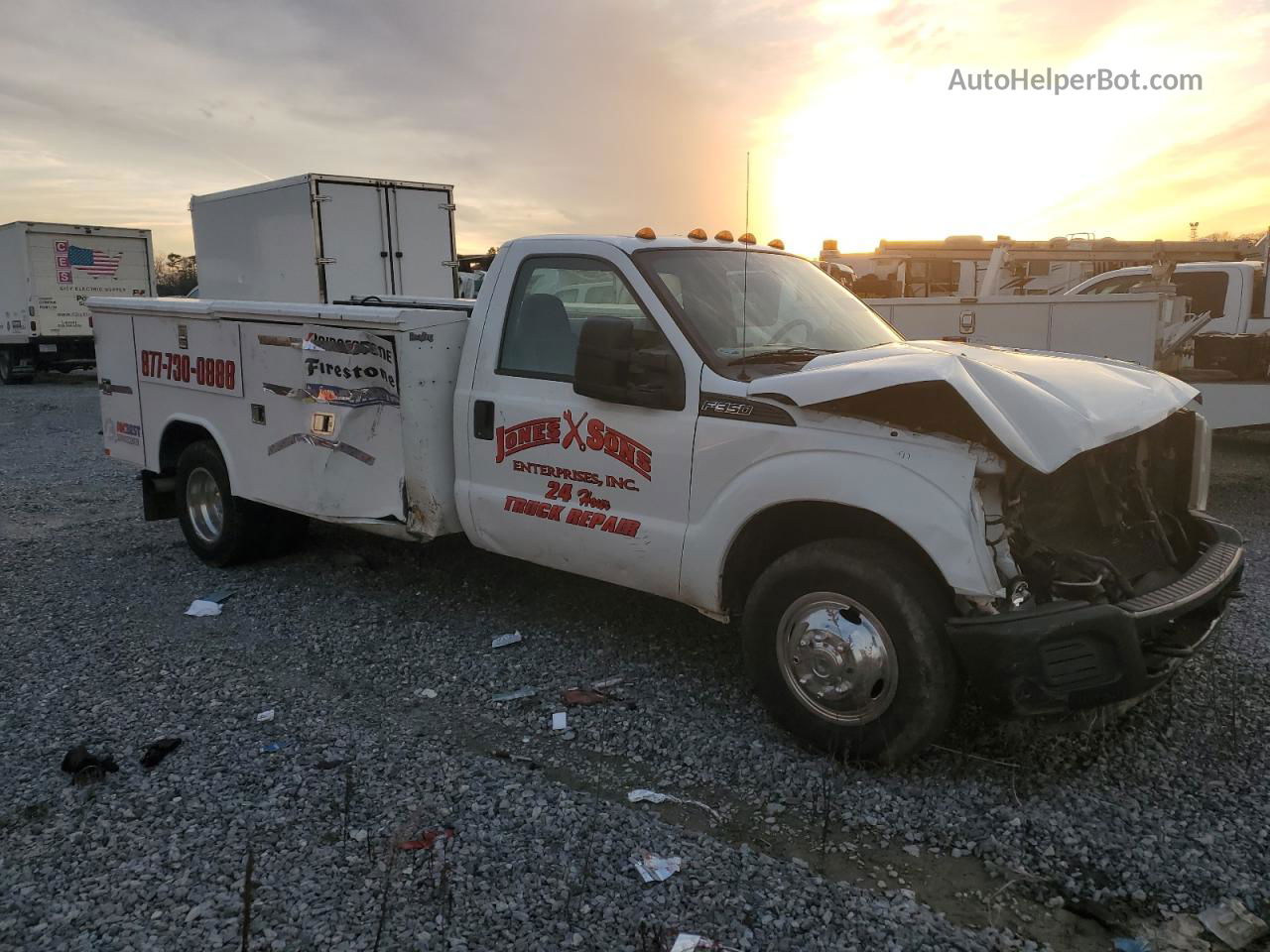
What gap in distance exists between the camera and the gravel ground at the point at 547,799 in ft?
9.41

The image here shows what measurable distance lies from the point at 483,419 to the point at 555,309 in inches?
25.4

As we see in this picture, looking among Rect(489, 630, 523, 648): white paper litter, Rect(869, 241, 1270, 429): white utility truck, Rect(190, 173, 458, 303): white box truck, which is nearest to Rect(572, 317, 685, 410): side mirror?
Rect(489, 630, 523, 648): white paper litter

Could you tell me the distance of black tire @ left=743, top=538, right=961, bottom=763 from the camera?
3449 mm

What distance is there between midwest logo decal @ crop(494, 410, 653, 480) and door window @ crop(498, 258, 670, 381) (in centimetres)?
22

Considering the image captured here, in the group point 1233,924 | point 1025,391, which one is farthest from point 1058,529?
point 1233,924

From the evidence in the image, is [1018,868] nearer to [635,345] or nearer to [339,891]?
[339,891]

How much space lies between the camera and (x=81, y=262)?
21.7m

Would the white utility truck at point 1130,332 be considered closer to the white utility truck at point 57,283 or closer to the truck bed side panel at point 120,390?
the truck bed side panel at point 120,390

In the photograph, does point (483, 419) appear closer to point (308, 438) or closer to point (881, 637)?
point (308, 438)

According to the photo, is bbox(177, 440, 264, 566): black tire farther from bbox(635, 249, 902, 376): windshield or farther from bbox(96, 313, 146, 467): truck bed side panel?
bbox(635, 249, 902, 376): windshield

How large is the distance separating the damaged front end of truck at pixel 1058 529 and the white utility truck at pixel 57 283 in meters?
22.0

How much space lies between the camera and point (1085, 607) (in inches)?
128

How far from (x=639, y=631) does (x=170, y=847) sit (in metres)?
2.57

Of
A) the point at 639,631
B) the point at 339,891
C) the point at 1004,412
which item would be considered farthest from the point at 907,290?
the point at 339,891
